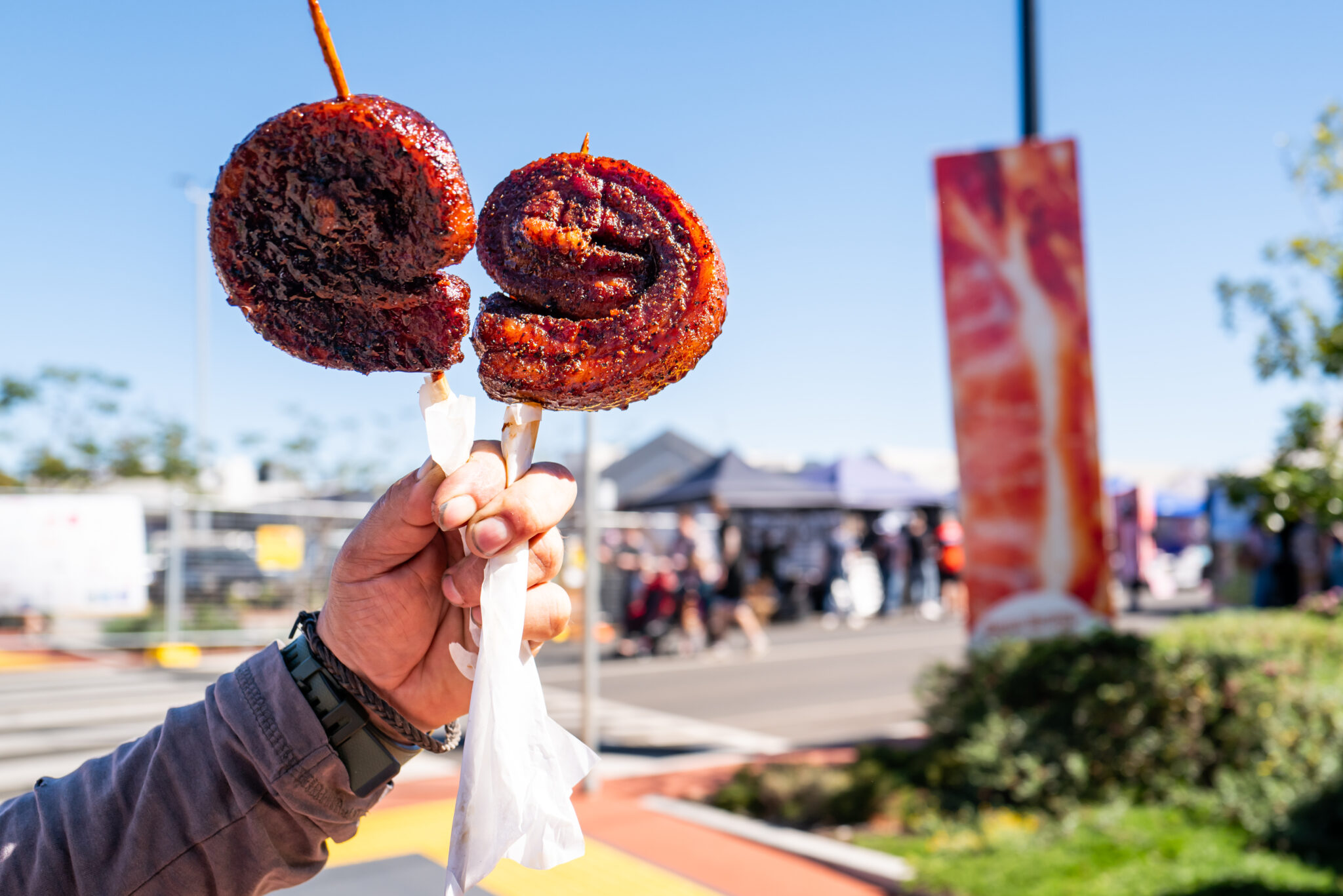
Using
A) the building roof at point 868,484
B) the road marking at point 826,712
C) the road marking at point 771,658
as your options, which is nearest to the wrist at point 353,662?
the road marking at point 826,712

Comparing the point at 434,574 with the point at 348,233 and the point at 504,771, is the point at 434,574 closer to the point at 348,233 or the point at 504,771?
the point at 504,771

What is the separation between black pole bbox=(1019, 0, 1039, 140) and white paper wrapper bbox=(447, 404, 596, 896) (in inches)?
255

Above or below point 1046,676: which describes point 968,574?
above

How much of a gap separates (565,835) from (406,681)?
377 millimetres

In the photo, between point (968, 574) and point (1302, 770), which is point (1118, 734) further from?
point (968, 574)

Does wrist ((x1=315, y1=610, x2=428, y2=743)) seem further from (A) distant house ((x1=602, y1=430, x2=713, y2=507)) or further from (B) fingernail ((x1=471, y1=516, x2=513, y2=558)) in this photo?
(A) distant house ((x1=602, y1=430, x2=713, y2=507))

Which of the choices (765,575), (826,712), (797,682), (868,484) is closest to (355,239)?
(826,712)

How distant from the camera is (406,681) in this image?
5.02 feet

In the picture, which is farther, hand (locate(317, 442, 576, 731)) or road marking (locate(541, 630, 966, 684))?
road marking (locate(541, 630, 966, 684))

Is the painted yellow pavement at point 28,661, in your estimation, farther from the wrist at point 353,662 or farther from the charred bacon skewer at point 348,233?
the charred bacon skewer at point 348,233

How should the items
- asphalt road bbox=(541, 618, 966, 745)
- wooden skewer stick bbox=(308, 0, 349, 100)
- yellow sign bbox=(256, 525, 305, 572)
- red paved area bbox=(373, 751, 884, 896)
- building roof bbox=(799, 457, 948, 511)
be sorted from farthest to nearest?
building roof bbox=(799, 457, 948, 511)
yellow sign bbox=(256, 525, 305, 572)
asphalt road bbox=(541, 618, 966, 745)
red paved area bbox=(373, 751, 884, 896)
wooden skewer stick bbox=(308, 0, 349, 100)

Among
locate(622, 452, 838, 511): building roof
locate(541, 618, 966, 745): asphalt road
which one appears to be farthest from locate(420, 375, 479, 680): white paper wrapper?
locate(622, 452, 838, 511): building roof

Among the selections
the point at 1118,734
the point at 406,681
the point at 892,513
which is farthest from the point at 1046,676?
the point at 892,513

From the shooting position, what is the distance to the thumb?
1358mm
